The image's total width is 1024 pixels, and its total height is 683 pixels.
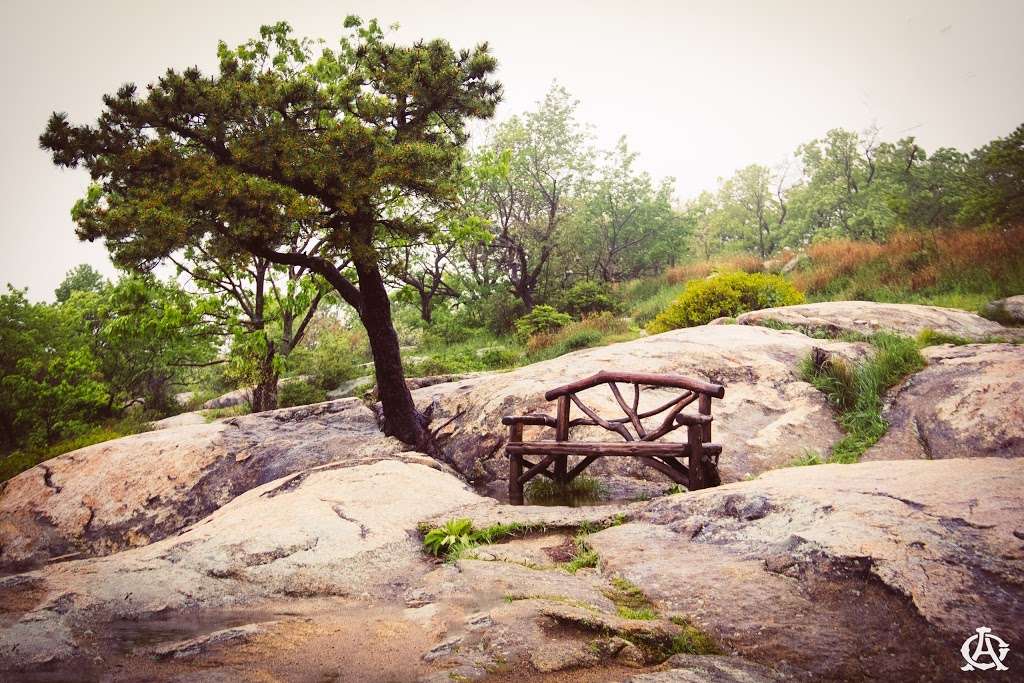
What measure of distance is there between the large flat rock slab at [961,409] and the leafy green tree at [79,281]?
39.5 m

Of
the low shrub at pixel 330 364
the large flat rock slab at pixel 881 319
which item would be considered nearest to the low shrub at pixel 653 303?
the large flat rock slab at pixel 881 319

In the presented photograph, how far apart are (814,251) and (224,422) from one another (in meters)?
19.3

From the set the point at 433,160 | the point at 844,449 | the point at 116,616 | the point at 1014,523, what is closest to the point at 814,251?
the point at 844,449

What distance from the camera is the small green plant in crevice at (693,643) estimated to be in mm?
2682

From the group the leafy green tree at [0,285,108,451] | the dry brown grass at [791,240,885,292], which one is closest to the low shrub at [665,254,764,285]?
the dry brown grass at [791,240,885,292]

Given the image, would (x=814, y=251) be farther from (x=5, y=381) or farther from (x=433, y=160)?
(x=5, y=381)

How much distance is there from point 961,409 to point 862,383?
1485 mm

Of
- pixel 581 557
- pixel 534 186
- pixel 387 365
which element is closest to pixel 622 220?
pixel 534 186

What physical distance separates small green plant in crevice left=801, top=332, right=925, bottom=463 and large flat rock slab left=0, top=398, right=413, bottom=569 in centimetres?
629

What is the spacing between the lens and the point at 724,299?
13.7 metres

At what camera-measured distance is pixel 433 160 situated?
8469 millimetres

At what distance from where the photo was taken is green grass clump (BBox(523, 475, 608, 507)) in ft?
21.2

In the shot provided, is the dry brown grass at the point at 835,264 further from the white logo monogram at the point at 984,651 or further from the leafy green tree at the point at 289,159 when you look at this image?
the white logo monogram at the point at 984,651

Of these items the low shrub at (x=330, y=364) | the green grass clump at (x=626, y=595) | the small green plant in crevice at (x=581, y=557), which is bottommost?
the small green plant in crevice at (x=581, y=557)
